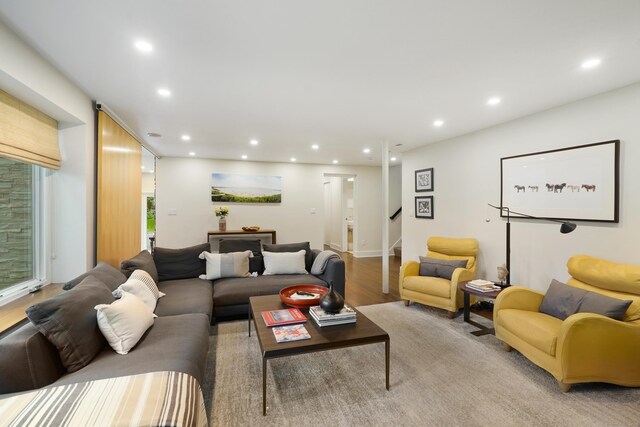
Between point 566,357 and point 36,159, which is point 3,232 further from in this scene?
point 566,357

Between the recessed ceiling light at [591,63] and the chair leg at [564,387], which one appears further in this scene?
the recessed ceiling light at [591,63]

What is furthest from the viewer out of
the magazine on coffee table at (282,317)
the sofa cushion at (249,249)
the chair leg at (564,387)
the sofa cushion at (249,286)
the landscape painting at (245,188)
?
the landscape painting at (245,188)

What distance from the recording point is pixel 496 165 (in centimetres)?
389

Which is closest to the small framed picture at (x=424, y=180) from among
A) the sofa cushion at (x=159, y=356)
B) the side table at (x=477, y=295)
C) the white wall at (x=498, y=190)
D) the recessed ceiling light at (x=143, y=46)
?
the white wall at (x=498, y=190)

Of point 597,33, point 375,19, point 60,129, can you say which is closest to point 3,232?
point 60,129

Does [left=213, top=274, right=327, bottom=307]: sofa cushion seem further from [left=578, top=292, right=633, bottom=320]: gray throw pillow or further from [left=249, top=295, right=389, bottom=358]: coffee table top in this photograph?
[left=578, top=292, right=633, bottom=320]: gray throw pillow

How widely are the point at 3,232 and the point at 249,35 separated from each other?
2332 mm

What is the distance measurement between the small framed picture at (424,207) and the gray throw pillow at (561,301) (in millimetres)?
2468

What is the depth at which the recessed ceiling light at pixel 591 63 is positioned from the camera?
2.18m

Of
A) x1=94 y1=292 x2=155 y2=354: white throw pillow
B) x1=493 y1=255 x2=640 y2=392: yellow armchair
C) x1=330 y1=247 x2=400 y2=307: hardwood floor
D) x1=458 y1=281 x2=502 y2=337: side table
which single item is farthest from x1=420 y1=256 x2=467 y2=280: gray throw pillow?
Answer: x1=94 y1=292 x2=155 y2=354: white throw pillow

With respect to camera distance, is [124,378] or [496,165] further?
[496,165]

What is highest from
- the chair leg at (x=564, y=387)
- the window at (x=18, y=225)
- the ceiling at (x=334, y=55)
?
the ceiling at (x=334, y=55)

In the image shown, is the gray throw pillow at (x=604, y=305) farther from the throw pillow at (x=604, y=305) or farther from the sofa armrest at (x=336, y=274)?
the sofa armrest at (x=336, y=274)

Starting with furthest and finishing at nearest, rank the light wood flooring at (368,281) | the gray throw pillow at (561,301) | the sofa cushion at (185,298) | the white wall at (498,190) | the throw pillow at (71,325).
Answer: the light wood flooring at (368,281), the white wall at (498,190), the sofa cushion at (185,298), the gray throw pillow at (561,301), the throw pillow at (71,325)
